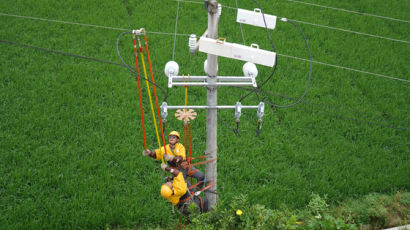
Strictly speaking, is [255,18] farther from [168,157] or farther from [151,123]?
[151,123]

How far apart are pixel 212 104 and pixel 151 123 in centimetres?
324

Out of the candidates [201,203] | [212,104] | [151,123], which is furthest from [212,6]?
[151,123]

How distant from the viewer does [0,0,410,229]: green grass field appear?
5.56m

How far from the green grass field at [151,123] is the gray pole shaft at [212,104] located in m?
1.50

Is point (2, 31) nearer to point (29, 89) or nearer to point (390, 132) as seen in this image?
point (29, 89)

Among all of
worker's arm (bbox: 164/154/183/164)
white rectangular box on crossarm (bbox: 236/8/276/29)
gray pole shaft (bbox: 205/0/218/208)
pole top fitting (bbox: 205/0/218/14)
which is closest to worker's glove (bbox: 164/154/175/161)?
worker's arm (bbox: 164/154/183/164)

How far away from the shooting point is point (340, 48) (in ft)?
30.5

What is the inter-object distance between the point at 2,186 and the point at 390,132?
6.82 metres

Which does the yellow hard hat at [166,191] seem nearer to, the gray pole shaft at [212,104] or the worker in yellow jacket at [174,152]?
the worker in yellow jacket at [174,152]

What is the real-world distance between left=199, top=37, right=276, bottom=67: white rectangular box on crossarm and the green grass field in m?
2.97

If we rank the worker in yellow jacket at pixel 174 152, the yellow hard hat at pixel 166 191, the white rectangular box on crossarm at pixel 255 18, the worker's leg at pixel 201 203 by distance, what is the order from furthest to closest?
Result: the worker's leg at pixel 201 203
the worker in yellow jacket at pixel 174 152
the white rectangular box on crossarm at pixel 255 18
the yellow hard hat at pixel 166 191

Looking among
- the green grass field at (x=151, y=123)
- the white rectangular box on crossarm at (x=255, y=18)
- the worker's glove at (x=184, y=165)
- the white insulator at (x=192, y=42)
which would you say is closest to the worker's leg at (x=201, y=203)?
→ the worker's glove at (x=184, y=165)

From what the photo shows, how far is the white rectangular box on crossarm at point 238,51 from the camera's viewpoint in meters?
3.25

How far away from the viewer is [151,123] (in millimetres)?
6973
